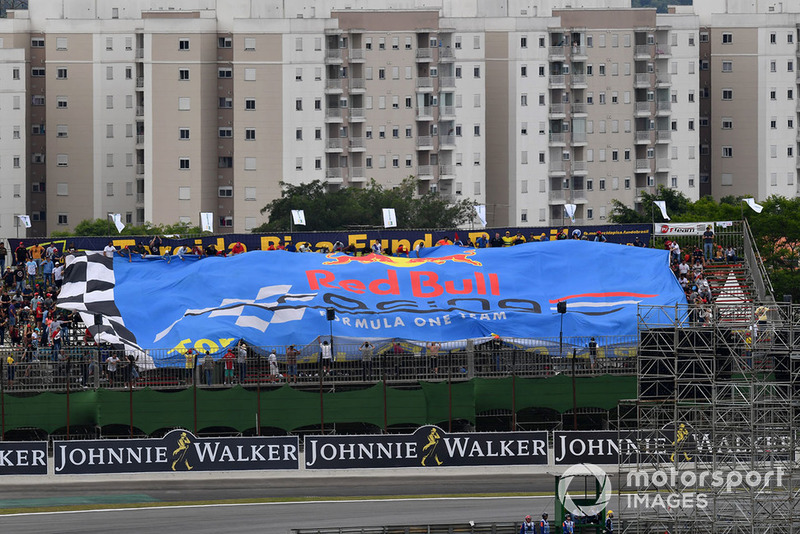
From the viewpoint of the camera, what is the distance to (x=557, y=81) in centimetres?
14988

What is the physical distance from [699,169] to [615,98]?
14306 millimetres

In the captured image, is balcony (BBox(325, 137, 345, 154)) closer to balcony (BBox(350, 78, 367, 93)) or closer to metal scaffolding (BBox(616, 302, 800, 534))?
balcony (BBox(350, 78, 367, 93))

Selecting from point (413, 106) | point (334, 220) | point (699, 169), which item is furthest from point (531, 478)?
point (699, 169)

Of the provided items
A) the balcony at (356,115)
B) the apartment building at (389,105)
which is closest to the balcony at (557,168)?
the apartment building at (389,105)

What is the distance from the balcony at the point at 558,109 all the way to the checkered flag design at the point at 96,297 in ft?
280

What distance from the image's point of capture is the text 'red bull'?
68500 millimetres

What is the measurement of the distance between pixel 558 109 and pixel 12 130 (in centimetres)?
5314

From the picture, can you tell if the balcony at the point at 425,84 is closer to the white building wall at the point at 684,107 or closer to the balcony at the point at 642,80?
the balcony at the point at 642,80

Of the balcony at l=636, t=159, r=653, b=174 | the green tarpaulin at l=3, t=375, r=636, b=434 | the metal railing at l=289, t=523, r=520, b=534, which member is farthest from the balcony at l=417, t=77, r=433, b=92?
the metal railing at l=289, t=523, r=520, b=534

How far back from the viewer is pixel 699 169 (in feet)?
525

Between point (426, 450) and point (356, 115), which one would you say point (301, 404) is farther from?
point (356, 115)

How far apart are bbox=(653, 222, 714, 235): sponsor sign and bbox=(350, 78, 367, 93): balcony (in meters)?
70.4

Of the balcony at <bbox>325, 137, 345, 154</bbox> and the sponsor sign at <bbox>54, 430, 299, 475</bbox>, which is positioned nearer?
the sponsor sign at <bbox>54, 430, 299, 475</bbox>

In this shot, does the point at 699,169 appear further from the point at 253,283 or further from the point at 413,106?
the point at 253,283
